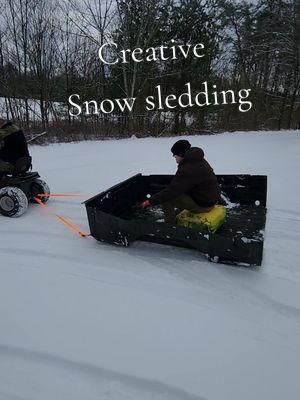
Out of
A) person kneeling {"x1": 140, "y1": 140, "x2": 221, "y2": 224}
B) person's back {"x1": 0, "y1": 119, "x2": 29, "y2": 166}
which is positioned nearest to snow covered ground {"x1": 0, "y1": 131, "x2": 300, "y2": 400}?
person kneeling {"x1": 140, "y1": 140, "x2": 221, "y2": 224}

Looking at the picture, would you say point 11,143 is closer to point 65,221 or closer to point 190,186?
point 65,221

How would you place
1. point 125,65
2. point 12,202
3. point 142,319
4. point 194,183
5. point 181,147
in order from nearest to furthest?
point 142,319 → point 194,183 → point 181,147 → point 12,202 → point 125,65

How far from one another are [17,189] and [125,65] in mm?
9476

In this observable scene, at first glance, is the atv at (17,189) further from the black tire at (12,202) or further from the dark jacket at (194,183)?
the dark jacket at (194,183)

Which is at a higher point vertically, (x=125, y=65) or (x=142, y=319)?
(x=125, y=65)

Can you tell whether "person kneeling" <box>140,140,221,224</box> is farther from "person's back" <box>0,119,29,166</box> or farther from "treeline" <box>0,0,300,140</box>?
"treeline" <box>0,0,300,140</box>

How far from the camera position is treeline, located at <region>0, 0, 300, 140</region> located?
1174 centimetres

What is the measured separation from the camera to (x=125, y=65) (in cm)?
1223

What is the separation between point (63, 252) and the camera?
3318mm

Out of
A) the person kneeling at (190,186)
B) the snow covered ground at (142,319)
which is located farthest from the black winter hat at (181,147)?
the snow covered ground at (142,319)

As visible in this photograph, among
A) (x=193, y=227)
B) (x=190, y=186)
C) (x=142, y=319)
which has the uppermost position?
(x=190, y=186)

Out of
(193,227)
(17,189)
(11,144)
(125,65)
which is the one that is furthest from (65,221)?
(125,65)

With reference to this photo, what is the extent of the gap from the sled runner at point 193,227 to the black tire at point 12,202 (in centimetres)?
Result: 112

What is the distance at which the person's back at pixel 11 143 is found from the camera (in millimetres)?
4117
